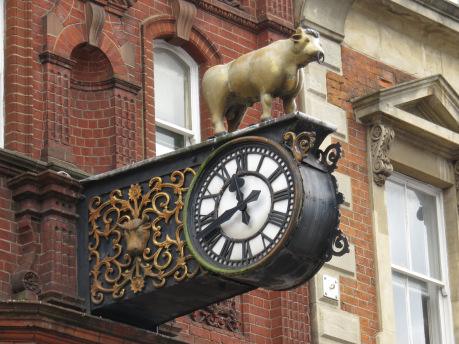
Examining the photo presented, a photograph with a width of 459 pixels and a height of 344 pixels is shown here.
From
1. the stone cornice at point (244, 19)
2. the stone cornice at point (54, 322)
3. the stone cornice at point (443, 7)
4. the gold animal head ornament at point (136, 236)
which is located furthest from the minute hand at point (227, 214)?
the stone cornice at point (443, 7)

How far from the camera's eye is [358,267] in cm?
2428

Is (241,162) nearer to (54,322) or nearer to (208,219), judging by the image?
(208,219)

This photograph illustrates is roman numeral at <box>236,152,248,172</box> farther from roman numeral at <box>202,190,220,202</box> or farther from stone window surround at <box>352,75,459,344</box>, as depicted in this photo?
stone window surround at <box>352,75,459,344</box>

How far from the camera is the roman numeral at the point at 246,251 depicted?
760 inches

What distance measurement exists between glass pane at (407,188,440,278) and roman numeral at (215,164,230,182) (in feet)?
19.7

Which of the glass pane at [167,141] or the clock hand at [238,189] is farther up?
the glass pane at [167,141]

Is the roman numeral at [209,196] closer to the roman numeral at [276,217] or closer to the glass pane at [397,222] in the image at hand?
the roman numeral at [276,217]

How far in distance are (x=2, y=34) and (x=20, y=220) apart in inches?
78.4

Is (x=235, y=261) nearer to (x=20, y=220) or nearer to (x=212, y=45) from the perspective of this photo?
(x=20, y=220)

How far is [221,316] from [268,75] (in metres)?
3.29

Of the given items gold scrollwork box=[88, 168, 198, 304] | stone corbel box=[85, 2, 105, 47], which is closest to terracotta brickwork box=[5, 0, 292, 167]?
stone corbel box=[85, 2, 105, 47]

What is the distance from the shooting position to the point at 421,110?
25859 millimetres

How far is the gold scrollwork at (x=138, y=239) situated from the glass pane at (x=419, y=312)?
18.3ft

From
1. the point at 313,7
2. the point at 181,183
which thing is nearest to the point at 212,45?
the point at 313,7
